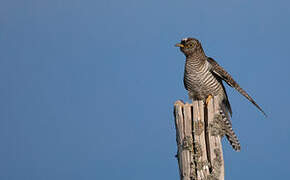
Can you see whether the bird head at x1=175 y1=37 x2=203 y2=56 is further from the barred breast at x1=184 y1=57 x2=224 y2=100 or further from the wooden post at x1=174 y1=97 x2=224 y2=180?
the wooden post at x1=174 y1=97 x2=224 y2=180

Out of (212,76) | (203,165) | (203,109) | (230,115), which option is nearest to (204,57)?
(212,76)

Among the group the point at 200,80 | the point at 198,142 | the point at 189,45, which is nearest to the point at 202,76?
the point at 200,80

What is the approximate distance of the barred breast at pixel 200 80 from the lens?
292 inches

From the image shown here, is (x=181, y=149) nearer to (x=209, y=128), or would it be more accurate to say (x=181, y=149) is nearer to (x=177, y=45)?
(x=209, y=128)

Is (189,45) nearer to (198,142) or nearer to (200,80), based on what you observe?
(200,80)

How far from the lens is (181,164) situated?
5.50m

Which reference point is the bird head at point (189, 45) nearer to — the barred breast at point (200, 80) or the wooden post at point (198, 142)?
the barred breast at point (200, 80)

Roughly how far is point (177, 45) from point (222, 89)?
3.71 feet

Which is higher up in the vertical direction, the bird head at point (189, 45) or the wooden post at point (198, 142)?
the bird head at point (189, 45)

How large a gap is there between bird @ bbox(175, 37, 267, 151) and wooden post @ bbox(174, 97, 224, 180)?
1827mm

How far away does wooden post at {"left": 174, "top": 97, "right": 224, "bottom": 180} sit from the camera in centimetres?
536

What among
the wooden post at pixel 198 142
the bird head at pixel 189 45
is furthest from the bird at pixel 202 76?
the wooden post at pixel 198 142

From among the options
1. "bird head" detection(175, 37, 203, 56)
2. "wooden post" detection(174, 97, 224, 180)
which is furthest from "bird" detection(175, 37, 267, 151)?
"wooden post" detection(174, 97, 224, 180)

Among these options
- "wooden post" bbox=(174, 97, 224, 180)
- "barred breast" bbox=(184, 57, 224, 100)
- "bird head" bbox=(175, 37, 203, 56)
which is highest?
"bird head" bbox=(175, 37, 203, 56)
